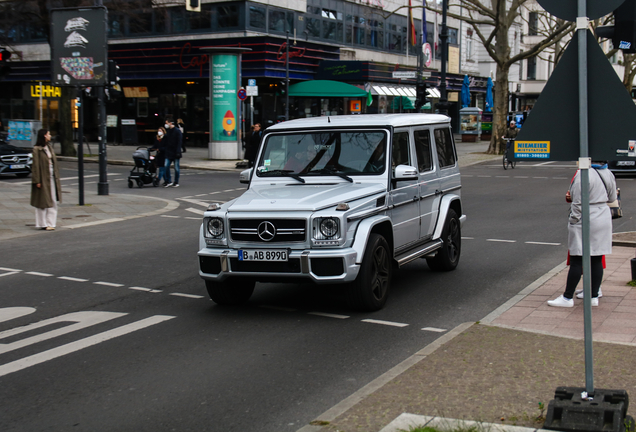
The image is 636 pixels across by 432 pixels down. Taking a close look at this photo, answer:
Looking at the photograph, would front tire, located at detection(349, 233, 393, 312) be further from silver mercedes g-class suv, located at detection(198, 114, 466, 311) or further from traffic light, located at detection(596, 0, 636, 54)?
traffic light, located at detection(596, 0, 636, 54)

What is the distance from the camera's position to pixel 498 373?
5453 millimetres

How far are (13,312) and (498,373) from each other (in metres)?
5.09

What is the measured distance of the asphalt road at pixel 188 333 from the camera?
16.8 feet

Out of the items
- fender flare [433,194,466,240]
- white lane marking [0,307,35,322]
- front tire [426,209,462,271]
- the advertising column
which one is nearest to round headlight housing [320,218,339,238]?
fender flare [433,194,466,240]

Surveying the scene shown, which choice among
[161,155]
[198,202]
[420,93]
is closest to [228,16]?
[420,93]

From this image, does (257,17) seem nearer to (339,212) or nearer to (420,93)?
(420,93)

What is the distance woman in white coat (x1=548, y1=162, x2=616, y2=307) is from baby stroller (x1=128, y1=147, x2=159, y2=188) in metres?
16.7

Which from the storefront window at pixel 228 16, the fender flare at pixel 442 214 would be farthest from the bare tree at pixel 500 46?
the fender flare at pixel 442 214

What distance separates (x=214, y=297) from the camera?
316 inches

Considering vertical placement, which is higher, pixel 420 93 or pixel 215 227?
pixel 420 93

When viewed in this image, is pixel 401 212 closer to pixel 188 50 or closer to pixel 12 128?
pixel 12 128

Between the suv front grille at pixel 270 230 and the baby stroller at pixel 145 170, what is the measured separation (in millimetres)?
15632

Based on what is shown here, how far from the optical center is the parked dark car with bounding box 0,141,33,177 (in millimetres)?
24547

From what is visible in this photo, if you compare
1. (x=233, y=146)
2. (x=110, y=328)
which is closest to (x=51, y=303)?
(x=110, y=328)
